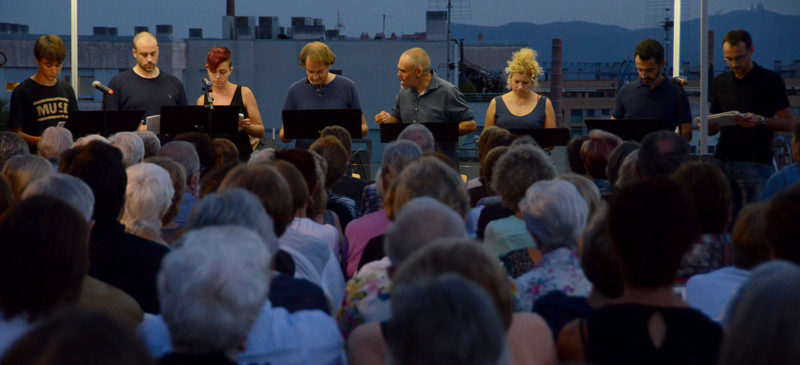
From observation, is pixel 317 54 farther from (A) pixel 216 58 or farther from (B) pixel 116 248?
(B) pixel 116 248

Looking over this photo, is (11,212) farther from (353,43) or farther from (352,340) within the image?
(353,43)

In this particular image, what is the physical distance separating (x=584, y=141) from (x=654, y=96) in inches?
64.3

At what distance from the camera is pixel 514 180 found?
152 inches

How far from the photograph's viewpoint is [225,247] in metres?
1.93

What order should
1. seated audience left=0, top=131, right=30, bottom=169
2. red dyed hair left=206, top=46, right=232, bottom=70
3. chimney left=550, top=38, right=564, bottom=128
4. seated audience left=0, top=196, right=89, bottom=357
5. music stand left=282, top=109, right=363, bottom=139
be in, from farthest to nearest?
1. chimney left=550, top=38, right=564, bottom=128
2. red dyed hair left=206, top=46, right=232, bottom=70
3. music stand left=282, top=109, right=363, bottom=139
4. seated audience left=0, top=131, right=30, bottom=169
5. seated audience left=0, top=196, right=89, bottom=357

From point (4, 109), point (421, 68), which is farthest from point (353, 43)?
point (421, 68)

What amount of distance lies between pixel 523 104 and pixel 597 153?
2541 mm

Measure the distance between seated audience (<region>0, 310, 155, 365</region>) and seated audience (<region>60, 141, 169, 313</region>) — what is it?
1786 mm

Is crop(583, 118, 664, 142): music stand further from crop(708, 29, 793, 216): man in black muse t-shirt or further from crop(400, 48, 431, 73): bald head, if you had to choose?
crop(400, 48, 431, 73): bald head

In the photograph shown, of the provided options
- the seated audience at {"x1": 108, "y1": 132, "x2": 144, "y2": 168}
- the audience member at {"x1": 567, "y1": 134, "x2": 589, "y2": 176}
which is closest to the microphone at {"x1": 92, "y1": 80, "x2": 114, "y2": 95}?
the seated audience at {"x1": 108, "y1": 132, "x2": 144, "y2": 168}

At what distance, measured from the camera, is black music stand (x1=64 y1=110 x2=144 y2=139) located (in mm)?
6711

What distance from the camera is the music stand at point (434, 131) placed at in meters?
6.74

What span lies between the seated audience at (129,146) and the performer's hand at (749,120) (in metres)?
3.97

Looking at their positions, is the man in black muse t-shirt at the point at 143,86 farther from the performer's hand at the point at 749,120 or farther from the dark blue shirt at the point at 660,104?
the performer's hand at the point at 749,120
